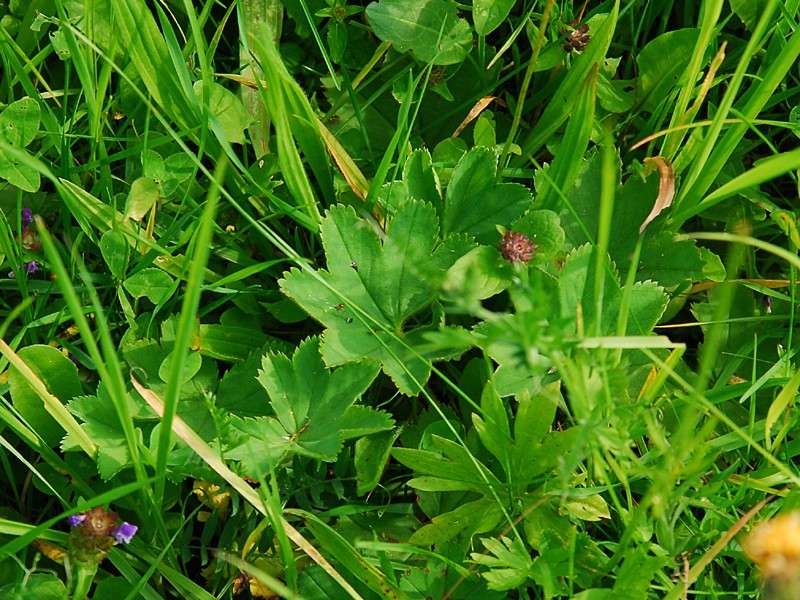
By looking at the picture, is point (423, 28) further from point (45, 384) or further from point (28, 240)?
point (45, 384)

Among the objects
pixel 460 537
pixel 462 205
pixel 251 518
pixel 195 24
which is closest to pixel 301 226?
pixel 462 205

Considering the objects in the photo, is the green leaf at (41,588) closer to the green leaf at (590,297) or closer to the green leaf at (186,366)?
the green leaf at (186,366)

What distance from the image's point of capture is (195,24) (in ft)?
7.11

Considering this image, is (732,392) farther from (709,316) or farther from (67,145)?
(67,145)

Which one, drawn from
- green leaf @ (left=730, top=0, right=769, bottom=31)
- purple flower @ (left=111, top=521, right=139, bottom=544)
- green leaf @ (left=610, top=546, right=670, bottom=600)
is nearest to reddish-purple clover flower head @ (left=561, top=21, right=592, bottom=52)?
green leaf @ (left=730, top=0, right=769, bottom=31)

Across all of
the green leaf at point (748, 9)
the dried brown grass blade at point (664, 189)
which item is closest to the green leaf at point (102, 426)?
the dried brown grass blade at point (664, 189)

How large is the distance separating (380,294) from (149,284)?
0.64 metres

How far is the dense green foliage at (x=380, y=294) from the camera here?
5.94 ft

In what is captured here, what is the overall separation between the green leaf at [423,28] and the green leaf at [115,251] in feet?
3.04

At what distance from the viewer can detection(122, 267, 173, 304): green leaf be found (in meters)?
2.12

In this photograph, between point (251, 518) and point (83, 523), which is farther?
point (251, 518)

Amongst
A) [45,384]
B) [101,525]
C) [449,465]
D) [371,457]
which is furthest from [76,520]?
[449,465]

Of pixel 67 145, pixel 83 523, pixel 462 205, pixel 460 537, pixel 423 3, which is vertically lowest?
pixel 460 537

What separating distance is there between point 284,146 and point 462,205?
A: 49cm
